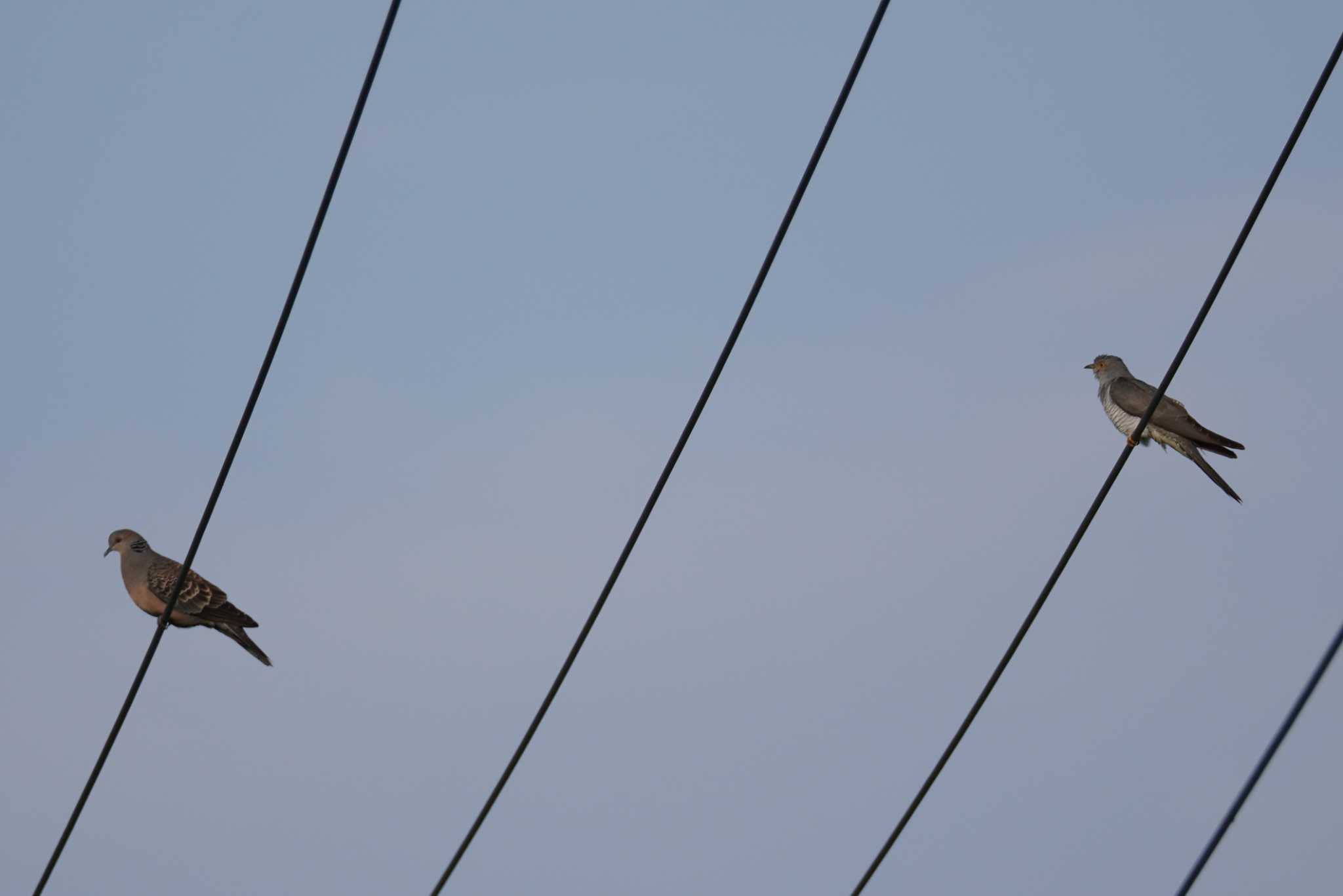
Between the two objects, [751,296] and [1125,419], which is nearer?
[751,296]

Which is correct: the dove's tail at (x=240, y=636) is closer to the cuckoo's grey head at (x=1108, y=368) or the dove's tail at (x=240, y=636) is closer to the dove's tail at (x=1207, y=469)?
the dove's tail at (x=1207, y=469)

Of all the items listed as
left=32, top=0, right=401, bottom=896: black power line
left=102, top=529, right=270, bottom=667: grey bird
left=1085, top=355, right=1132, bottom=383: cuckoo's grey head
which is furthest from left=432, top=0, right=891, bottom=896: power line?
left=1085, top=355, right=1132, bottom=383: cuckoo's grey head

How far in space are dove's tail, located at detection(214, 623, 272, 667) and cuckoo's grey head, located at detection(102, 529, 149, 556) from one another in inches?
46.4

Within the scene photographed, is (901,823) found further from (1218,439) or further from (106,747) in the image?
(1218,439)

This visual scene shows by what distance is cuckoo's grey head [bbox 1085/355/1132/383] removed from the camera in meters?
12.6

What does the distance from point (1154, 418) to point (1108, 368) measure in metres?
2.32

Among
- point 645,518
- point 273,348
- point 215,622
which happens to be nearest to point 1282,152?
point 645,518

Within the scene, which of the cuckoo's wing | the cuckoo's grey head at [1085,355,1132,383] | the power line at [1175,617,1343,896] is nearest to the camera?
the power line at [1175,617,1343,896]

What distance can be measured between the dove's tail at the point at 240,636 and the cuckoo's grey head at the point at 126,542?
1179 millimetres

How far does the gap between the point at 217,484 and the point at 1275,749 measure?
3278 mm

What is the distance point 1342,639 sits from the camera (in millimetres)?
4473

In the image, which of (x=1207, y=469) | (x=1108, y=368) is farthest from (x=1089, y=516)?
(x=1108, y=368)

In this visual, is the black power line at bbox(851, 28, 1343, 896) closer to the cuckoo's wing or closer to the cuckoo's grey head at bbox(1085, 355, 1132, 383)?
the cuckoo's wing

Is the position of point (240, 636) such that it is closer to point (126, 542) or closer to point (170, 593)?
point (170, 593)
